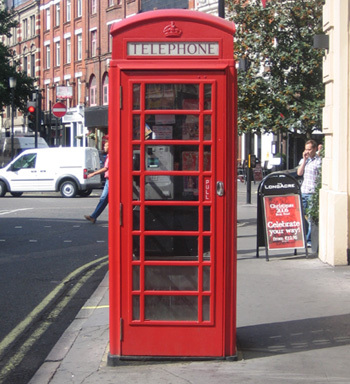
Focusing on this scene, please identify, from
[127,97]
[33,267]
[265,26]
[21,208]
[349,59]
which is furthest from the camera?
[21,208]

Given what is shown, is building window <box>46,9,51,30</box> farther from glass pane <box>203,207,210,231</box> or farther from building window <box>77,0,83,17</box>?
glass pane <box>203,207,210,231</box>

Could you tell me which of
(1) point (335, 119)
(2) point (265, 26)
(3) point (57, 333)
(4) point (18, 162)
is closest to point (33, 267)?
(3) point (57, 333)

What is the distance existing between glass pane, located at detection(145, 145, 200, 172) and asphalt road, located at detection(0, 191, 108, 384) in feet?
6.22

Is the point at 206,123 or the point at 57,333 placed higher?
the point at 206,123

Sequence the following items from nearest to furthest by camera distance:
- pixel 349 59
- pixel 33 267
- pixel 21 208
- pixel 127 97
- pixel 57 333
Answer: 1. pixel 127 97
2. pixel 57 333
3. pixel 349 59
4. pixel 33 267
5. pixel 21 208

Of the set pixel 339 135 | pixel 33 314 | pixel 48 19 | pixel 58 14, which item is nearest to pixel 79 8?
pixel 58 14

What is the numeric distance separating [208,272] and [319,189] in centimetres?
643

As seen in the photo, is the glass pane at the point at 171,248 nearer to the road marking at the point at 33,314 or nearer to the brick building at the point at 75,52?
the road marking at the point at 33,314

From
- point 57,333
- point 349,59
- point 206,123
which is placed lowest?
point 57,333

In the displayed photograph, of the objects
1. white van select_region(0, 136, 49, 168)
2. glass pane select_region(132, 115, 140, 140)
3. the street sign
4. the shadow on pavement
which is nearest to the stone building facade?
the shadow on pavement

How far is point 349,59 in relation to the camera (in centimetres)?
999

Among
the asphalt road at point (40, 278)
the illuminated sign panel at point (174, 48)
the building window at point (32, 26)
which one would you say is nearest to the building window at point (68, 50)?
the building window at point (32, 26)

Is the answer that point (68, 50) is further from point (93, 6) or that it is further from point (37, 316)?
point (37, 316)

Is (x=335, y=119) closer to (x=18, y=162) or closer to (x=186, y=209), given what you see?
(x=186, y=209)
